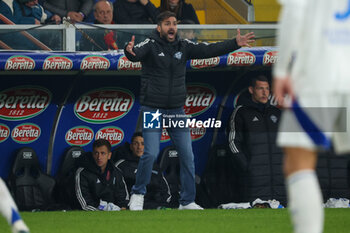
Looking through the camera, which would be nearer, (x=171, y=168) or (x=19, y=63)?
(x=19, y=63)

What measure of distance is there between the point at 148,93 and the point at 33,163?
196 centimetres

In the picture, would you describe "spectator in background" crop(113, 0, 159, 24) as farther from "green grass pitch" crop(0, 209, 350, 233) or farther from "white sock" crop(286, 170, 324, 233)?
"white sock" crop(286, 170, 324, 233)

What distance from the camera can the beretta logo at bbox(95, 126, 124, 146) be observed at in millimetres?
10633

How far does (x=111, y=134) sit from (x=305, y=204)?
22.9 feet

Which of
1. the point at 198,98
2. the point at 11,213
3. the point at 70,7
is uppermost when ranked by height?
the point at 70,7

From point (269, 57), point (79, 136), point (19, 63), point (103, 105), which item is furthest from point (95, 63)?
point (269, 57)

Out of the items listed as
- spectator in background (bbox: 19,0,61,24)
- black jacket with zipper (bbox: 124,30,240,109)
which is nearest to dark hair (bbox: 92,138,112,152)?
black jacket with zipper (bbox: 124,30,240,109)

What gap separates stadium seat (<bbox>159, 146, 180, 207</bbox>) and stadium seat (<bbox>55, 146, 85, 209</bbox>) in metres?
1.01

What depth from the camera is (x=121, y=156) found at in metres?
10.3

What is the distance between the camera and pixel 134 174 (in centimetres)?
1010

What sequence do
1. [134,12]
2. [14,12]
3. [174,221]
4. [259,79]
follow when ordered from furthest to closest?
[134,12] → [14,12] → [259,79] → [174,221]

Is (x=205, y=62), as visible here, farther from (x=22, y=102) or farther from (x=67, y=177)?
(x=22, y=102)

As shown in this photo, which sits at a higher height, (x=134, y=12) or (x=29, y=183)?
(x=134, y=12)

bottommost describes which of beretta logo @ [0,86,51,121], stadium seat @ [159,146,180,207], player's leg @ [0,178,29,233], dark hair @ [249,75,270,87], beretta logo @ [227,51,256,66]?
player's leg @ [0,178,29,233]
